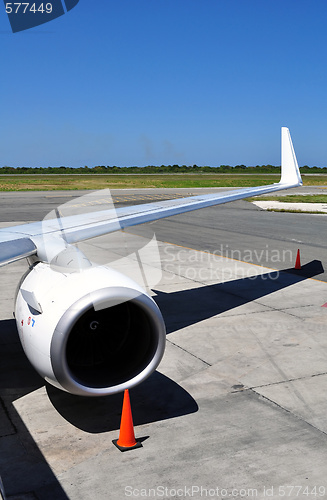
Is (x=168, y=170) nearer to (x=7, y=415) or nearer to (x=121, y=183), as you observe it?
(x=121, y=183)

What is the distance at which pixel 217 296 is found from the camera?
1409cm

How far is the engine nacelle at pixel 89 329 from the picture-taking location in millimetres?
6258

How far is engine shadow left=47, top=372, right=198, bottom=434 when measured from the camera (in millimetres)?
7179

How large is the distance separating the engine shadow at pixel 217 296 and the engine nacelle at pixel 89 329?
157 inches

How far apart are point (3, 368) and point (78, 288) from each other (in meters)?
3.57

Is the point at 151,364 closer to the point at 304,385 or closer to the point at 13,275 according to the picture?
the point at 304,385

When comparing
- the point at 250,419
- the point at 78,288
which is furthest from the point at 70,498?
the point at 250,419

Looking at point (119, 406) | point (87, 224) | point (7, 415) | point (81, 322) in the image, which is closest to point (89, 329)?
point (81, 322)

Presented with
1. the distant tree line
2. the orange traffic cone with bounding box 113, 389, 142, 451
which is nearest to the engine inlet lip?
the orange traffic cone with bounding box 113, 389, 142, 451

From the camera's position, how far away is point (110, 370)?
22.5 feet

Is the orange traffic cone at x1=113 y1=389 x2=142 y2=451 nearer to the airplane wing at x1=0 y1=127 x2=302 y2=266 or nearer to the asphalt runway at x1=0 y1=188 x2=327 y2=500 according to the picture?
the asphalt runway at x1=0 y1=188 x2=327 y2=500

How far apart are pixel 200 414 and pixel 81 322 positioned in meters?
2.19

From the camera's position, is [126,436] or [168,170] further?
[168,170]

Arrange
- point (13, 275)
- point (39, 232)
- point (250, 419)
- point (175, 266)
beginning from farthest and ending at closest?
point (175, 266) → point (13, 275) → point (39, 232) → point (250, 419)
